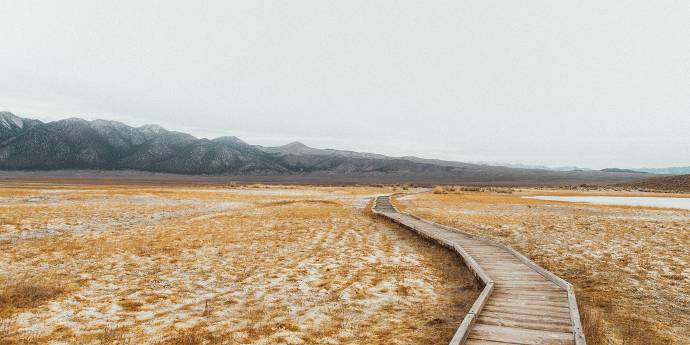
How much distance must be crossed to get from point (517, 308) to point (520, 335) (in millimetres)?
1430

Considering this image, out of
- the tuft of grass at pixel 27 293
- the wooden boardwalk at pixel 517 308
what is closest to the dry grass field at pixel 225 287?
the tuft of grass at pixel 27 293

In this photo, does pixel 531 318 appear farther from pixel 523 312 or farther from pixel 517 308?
pixel 517 308

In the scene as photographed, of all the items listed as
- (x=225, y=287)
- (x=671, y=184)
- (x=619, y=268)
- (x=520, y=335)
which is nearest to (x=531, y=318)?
(x=520, y=335)

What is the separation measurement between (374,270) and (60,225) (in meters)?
18.0

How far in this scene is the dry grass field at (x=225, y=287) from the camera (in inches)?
278

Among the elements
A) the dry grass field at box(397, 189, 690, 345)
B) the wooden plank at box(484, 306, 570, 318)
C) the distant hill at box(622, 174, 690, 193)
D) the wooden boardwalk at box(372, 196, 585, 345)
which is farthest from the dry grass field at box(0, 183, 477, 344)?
the distant hill at box(622, 174, 690, 193)

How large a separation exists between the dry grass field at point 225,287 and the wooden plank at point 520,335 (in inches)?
28.7

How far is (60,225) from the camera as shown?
20.2 m

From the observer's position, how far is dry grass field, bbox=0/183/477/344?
7.05m

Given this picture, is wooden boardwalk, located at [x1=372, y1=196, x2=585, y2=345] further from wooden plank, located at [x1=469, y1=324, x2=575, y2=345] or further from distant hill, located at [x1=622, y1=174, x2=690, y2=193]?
distant hill, located at [x1=622, y1=174, x2=690, y2=193]

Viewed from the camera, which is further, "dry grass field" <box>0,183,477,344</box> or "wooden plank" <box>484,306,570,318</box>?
"wooden plank" <box>484,306,570,318</box>

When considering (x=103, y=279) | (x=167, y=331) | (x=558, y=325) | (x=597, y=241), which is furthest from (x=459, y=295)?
(x=597, y=241)

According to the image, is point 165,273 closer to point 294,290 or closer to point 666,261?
point 294,290

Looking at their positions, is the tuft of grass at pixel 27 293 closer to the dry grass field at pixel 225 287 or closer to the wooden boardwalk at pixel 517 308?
the dry grass field at pixel 225 287
